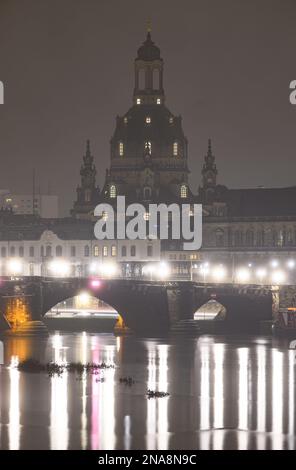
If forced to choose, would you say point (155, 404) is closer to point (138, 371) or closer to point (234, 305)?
point (138, 371)

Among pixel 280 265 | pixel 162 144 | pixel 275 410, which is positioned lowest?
pixel 275 410

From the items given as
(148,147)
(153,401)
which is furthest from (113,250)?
(153,401)

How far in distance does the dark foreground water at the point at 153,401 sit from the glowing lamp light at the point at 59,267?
219 ft

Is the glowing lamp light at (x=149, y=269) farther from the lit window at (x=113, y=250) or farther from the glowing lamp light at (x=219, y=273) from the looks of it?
the glowing lamp light at (x=219, y=273)

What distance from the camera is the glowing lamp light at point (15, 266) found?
17766cm

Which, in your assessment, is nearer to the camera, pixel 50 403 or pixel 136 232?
pixel 50 403

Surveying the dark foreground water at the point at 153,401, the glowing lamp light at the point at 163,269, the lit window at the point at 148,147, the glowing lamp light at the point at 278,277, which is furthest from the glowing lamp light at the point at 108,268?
the dark foreground water at the point at 153,401

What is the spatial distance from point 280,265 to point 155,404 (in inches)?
4888

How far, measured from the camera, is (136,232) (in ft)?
626

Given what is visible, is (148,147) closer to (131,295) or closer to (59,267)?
(59,267)

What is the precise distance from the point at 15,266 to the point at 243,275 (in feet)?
89.5

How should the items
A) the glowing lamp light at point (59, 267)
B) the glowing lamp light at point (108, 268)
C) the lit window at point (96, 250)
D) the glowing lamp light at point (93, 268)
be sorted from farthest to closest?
the lit window at point (96, 250)
the glowing lamp light at point (108, 268)
the glowing lamp light at point (59, 267)
the glowing lamp light at point (93, 268)

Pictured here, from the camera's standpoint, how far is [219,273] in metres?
185

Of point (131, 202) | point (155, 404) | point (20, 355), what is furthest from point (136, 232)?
point (155, 404)
